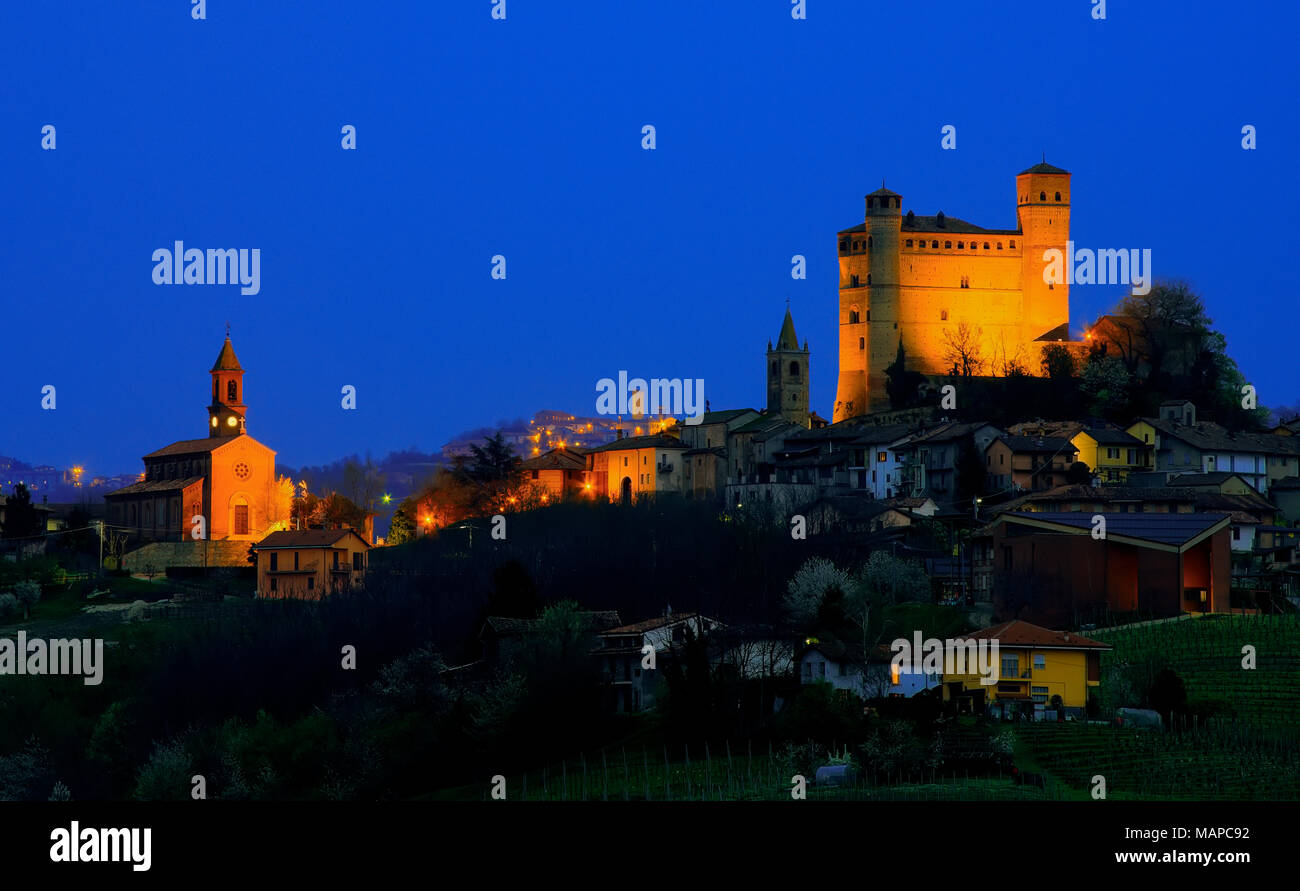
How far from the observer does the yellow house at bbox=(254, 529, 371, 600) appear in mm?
81812

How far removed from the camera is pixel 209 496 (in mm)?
96250

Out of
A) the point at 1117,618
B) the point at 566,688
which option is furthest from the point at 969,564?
the point at 566,688

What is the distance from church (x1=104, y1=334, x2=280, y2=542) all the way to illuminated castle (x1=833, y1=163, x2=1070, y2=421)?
29.6 metres

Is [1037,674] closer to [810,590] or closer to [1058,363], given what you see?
[810,590]

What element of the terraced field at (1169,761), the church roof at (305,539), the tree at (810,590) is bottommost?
the terraced field at (1169,761)

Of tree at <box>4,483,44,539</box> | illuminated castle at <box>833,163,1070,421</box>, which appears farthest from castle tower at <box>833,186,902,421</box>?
tree at <box>4,483,44,539</box>

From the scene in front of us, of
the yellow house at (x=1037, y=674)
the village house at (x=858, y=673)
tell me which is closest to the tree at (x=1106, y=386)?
the village house at (x=858, y=673)

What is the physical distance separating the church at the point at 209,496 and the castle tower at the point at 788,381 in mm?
24709

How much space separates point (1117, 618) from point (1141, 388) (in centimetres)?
3972

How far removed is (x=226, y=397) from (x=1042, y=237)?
43160mm

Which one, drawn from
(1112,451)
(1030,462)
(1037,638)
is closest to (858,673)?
(1037,638)

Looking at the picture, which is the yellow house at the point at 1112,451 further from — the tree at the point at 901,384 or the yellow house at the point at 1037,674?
the yellow house at the point at 1037,674

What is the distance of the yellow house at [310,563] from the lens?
8181 centimetres

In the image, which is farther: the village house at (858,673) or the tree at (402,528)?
the tree at (402,528)
